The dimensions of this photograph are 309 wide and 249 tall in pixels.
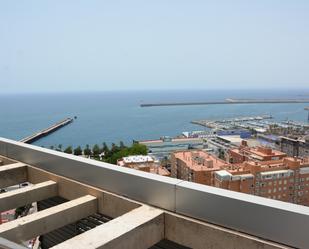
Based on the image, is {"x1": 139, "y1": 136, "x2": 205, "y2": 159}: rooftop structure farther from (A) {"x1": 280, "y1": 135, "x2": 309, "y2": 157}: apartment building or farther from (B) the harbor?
(B) the harbor

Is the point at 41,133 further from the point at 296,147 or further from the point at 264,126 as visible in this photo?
the point at 264,126

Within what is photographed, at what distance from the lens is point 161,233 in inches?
42.9

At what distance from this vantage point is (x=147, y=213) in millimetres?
1088

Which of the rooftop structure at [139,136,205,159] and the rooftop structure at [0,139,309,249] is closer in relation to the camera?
the rooftop structure at [0,139,309,249]

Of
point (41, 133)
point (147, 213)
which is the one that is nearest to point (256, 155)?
point (147, 213)

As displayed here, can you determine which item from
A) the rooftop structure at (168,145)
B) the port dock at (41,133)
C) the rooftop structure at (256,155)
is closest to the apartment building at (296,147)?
the rooftop structure at (168,145)

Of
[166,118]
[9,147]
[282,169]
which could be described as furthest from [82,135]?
[9,147]

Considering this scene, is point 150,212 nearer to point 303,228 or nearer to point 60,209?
point 60,209

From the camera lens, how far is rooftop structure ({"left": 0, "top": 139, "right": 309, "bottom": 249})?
871 millimetres

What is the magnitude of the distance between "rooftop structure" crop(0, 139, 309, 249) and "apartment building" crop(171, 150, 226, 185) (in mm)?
12632

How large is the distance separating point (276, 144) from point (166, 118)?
25702 millimetres

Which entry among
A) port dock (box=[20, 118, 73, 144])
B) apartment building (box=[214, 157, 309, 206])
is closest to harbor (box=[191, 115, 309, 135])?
port dock (box=[20, 118, 73, 144])

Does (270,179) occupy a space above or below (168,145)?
above

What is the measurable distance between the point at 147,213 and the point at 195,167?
1418 centimetres
